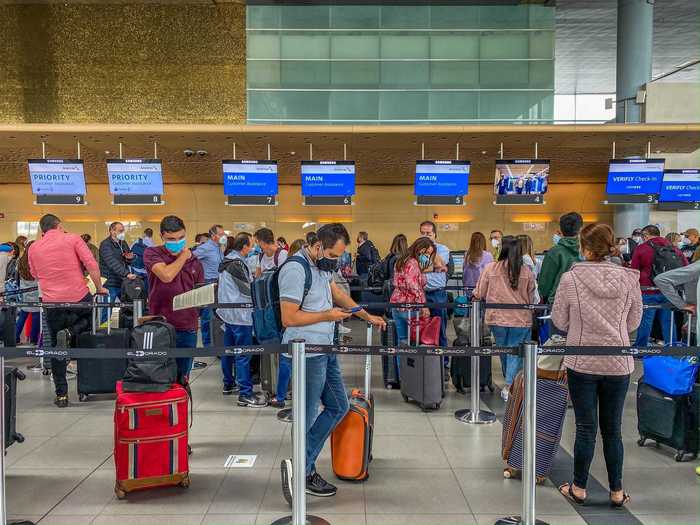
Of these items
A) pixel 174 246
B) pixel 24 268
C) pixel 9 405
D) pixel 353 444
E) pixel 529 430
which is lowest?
pixel 353 444

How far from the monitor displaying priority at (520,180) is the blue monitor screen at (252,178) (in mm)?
4318

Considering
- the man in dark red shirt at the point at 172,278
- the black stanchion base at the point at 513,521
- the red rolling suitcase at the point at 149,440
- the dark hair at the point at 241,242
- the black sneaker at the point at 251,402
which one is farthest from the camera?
the dark hair at the point at 241,242

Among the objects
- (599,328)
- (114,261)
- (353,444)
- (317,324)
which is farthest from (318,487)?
(114,261)

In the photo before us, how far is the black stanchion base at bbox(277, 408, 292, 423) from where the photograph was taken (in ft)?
17.4

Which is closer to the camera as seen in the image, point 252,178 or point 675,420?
point 675,420

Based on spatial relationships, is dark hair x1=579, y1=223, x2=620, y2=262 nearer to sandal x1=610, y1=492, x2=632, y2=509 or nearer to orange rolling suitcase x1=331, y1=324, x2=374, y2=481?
sandal x1=610, y1=492, x2=632, y2=509

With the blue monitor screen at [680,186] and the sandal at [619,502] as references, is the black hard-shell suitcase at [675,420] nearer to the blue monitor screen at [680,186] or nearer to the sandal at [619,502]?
the sandal at [619,502]

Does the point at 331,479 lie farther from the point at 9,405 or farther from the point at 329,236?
the point at 9,405

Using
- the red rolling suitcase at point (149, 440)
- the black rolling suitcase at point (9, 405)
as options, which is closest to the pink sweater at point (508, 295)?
the red rolling suitcase at point (149, 440)

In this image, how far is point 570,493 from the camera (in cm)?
366

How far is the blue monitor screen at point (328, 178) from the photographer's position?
35.7 ft

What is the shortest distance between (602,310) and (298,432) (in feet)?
6.42

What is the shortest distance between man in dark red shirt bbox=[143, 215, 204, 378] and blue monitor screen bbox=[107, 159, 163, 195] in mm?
6499

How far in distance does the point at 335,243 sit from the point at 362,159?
9472mm
